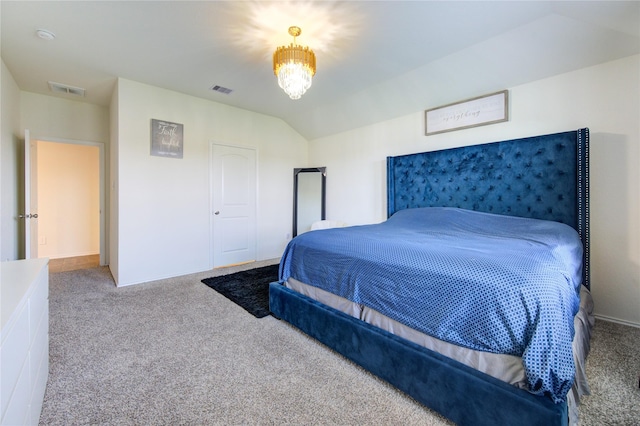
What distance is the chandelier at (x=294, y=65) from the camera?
91.5 inches

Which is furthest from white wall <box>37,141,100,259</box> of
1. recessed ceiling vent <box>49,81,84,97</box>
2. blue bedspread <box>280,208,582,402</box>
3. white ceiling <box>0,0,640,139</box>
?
blue bedspread <box>280,208,582,402</box>

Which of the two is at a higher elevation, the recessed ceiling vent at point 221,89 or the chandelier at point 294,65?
the recessed ceiling vent at point 221,89

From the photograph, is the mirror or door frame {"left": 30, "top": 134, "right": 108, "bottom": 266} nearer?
door frame {"left": 30, "top": 134, "right": 108, "bottom": 266}

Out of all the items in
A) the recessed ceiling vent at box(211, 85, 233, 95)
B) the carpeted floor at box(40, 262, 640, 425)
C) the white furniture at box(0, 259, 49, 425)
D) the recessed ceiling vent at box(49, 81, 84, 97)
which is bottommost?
the carpeted floor at box(40, 262, 640, 425)

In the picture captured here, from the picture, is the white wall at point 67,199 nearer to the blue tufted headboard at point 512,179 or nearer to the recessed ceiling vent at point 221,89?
the recessed ceiling vent at point 221,89

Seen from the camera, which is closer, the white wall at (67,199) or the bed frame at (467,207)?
the bed frame at (467,207)

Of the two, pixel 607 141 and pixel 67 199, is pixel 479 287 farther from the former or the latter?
pixel 67 199

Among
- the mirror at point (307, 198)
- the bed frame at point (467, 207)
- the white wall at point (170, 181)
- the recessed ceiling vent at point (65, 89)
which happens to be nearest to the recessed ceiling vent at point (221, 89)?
the white wall at point (170, 181)

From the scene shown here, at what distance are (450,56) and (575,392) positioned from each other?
9.66ft

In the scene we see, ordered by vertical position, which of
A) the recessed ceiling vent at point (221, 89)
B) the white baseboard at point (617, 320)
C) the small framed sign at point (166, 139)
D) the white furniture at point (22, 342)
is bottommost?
the white baseboard at point (617, 320)

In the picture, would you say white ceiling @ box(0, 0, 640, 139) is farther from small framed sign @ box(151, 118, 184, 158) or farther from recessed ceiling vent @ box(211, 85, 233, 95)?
small framed sign @ box(151, 118, 184, 158)

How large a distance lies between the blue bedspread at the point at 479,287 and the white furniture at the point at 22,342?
1.56 meters

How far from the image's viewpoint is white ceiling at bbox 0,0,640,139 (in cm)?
214

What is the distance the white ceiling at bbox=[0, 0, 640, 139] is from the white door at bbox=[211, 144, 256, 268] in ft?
3.83
